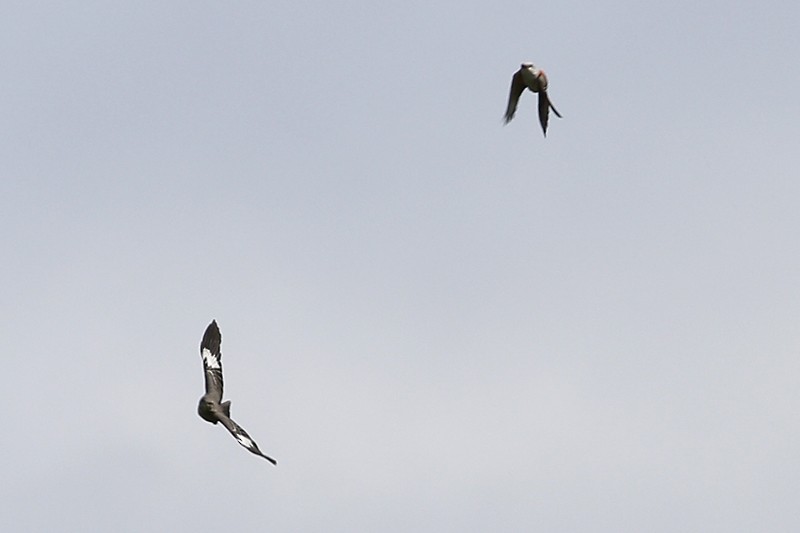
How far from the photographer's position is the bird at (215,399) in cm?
6381

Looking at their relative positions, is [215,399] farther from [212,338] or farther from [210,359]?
[212,338]

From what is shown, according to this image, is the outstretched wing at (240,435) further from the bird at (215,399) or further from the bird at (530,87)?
the bird at (530,87)

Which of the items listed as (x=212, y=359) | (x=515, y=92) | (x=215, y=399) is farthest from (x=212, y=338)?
(x=515, y=92)

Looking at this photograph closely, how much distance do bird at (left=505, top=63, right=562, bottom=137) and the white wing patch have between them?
14135mm

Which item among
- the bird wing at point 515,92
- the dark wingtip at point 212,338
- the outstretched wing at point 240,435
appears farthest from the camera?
the dark wingtip at point 212,338

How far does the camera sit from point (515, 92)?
223 feet

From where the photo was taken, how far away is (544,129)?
6575 cm

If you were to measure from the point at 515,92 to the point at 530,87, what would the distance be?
2.65 ft

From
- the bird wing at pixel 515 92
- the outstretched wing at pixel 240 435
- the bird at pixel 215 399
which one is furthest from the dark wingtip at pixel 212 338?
the bird wing at pixel 515 92

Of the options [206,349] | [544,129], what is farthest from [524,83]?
[206,349]

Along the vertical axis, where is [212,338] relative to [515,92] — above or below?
below

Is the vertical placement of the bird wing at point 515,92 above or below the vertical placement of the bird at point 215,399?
above

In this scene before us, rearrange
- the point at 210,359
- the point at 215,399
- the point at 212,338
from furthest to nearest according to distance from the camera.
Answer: the point at 212,338 → the point at 210,359 → the point at 215,399

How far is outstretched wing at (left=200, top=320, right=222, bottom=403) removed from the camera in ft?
221
